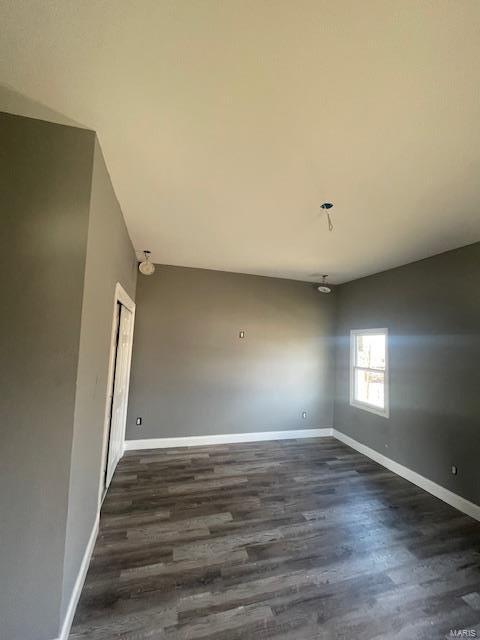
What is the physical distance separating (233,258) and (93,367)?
95.1 inches

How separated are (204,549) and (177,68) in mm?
3038

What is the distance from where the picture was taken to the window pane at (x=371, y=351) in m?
→ 3.98

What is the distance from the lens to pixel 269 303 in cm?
455

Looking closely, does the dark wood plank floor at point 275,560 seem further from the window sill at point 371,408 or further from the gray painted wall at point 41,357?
the window sill at point 371,408

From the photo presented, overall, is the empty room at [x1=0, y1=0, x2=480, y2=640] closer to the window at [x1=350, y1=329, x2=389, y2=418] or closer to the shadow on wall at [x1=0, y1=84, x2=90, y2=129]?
the shadow on wall at [x1=0, y1=84, x2=90, y2=129]

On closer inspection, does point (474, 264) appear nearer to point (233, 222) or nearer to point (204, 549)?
point (233, 222)

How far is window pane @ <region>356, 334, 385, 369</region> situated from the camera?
13.1 feet

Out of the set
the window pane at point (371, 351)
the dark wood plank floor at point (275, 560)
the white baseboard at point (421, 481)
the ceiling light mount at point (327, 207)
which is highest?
the ceiling light mount at point (327, 207)

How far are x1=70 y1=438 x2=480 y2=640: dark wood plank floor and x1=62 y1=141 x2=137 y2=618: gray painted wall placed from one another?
16.8 inches

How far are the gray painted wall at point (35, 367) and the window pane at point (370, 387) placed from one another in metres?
3.96

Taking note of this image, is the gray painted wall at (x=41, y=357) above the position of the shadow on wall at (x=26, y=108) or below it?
below

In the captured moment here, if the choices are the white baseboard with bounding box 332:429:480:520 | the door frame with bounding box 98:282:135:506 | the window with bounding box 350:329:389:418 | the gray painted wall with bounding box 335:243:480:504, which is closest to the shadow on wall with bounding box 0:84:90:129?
the door frame with bounding box 98:282:135:506

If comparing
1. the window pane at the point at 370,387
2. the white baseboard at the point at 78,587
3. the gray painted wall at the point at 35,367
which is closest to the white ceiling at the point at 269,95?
the gray painted wall at the point at 35,367

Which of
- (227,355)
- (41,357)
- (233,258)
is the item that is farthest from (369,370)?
(41,357)
